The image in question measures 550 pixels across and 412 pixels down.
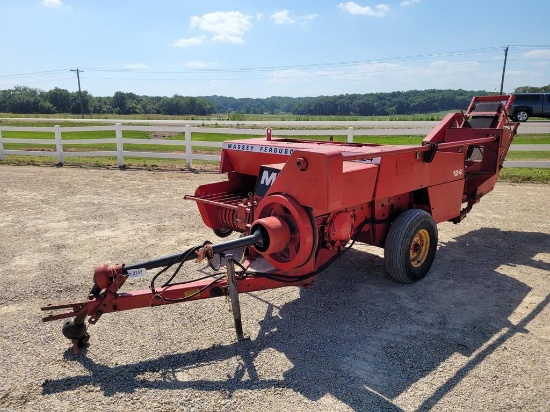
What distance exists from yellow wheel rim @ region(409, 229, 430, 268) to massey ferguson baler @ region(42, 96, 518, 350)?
0.01 metres

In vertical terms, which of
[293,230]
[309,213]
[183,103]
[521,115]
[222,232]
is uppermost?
[183,103]

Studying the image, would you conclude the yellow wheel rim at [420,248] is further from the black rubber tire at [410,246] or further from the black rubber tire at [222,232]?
the black rubber tire at [222,232]

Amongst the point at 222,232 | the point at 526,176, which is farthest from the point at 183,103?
the point at 222,232

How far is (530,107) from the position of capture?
25047 millimetres

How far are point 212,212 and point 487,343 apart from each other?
310cm

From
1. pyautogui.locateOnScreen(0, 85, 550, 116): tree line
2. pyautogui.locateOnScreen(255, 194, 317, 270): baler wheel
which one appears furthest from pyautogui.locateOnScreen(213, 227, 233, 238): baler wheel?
pyautogui.locateOnScreen(0, 85, 550, 116): tree line

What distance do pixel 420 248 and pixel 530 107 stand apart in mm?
24864

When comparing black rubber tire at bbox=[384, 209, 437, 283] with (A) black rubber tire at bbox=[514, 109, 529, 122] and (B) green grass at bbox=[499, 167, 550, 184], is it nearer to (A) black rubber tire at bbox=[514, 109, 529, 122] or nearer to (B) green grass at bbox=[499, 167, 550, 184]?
(B) green grass at bbox=[499, 167, 550, 184]

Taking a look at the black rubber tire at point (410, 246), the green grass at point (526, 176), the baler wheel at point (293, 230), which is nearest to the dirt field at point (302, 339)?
the black rubber tire at point (410, 246)

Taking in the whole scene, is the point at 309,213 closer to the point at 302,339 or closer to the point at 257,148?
the point at 302,339

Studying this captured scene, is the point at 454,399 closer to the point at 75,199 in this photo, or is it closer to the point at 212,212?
the point at 212,212

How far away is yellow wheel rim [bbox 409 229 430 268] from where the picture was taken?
15.1 feet

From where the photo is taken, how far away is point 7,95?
7494cm

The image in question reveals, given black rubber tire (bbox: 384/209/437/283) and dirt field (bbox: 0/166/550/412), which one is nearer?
dirt field (bbox: 0/166/550/412)
